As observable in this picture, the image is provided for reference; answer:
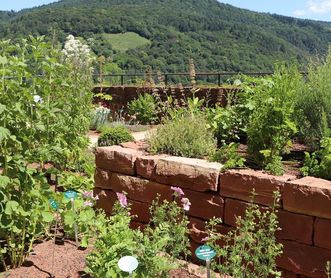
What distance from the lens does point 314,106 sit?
4.21 metres

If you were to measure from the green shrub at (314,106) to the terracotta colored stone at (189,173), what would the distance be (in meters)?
0.97

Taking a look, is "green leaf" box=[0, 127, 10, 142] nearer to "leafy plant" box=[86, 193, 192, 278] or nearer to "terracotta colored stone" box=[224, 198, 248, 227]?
"leafy plant" box=[86, 193, 192, 278]

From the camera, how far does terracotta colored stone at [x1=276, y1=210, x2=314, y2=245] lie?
3172 mm

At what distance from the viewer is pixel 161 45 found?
51125mm

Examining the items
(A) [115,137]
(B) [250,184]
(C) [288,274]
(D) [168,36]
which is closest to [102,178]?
(B) [250,184]

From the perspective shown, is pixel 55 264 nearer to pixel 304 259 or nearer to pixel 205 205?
pixel 205 205

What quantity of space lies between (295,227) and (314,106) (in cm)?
136

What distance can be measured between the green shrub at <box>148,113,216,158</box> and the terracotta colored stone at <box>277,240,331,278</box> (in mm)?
1105

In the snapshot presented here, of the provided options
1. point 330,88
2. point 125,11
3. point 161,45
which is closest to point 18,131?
point 330,88

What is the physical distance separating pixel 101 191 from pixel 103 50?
42521 mm

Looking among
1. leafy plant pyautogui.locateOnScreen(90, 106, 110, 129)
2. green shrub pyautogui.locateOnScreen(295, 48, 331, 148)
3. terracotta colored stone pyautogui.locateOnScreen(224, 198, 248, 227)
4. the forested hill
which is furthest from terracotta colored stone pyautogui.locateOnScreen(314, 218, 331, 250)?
the forested hill

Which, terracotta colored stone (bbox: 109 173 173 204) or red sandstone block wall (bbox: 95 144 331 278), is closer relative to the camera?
red sandstone block wall (bbox: 95 144 331 278)

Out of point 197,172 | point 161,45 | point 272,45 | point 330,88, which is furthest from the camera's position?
point 272,45

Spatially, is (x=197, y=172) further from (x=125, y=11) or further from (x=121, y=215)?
(x=125, y=11)
